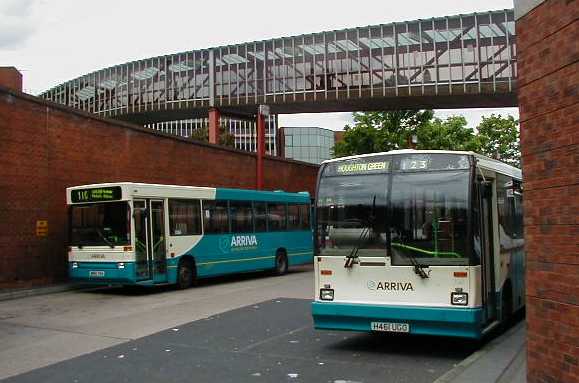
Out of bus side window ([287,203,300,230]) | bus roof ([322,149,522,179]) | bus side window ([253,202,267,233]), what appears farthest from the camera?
bus side window ([287,203,300,230])

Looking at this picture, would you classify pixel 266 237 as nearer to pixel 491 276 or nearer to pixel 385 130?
pixel 491 276

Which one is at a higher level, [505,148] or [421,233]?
[505,148]

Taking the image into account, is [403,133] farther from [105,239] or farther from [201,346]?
[201,346]

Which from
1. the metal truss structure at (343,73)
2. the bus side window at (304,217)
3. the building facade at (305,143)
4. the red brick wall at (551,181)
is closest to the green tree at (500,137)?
the metal truss structure at (343,73)

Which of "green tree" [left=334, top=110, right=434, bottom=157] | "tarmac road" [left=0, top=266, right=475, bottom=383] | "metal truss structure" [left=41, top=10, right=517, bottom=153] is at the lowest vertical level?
"tarmac road" [left=0, top=266, right=475, bottom=383]

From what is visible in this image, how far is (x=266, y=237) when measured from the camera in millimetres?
21469

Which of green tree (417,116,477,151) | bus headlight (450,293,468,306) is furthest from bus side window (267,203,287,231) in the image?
green tree (417,116,477,151)

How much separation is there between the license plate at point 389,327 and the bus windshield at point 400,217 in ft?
2.62

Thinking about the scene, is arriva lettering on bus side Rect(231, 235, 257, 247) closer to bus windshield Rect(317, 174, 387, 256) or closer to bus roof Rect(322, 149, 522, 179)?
bus roof Rect(322, 149, 522, 179)

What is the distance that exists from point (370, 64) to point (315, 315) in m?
32.8

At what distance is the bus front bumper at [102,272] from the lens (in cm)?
1585

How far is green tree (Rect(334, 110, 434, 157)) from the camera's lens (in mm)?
44969

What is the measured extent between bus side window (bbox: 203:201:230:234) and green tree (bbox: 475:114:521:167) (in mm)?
40055

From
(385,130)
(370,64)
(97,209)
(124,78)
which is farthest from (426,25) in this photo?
(97,209)
